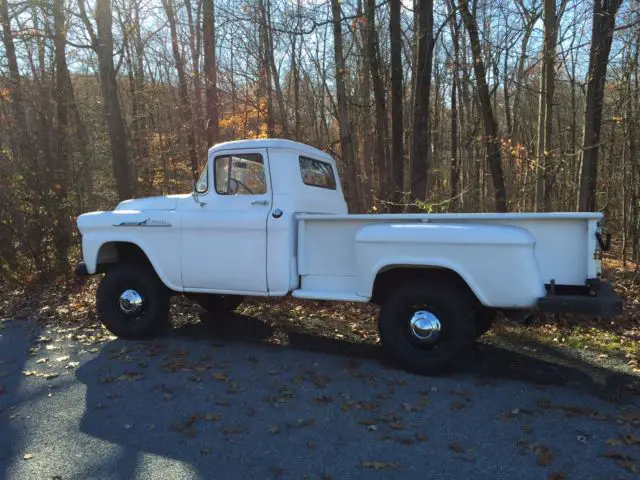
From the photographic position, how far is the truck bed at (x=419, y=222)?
13.5ft

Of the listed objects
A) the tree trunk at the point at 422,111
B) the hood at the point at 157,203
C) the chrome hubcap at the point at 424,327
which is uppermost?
the tree trunk at the point at 422,111

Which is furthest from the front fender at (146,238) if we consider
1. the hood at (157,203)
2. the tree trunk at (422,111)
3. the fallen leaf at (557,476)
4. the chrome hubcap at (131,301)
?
the tree trunk at (422,111)

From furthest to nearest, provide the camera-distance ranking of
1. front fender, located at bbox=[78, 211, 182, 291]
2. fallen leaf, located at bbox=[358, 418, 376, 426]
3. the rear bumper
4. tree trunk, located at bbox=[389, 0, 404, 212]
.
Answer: tree trunk, located at bbox=[389, 0, 404, 212], front fender, located at bbox=[78, 211, 182, 291], the rear bumper, fallen leaf, located at bbox=[358, 418, 376, 426]

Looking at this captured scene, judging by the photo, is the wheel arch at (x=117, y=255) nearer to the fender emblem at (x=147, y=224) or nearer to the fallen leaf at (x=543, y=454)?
the fender emblem at (x=147, y=224)

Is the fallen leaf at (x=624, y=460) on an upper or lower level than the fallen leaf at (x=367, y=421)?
upper

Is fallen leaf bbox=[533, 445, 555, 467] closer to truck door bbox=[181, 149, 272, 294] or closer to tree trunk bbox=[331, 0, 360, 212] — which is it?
truck door bbox=[181, 149, 272, 294]

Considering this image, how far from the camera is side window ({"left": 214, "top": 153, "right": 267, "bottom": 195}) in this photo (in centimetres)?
560

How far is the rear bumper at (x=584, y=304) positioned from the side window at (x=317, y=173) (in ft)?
9.51

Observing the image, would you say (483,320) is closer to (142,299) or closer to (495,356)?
(495,356)

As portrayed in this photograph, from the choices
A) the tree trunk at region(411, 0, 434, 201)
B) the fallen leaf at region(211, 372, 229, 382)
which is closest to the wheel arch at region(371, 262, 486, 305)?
the fallen leaf at region(211, 372, 229, 382)

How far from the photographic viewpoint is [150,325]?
604cm

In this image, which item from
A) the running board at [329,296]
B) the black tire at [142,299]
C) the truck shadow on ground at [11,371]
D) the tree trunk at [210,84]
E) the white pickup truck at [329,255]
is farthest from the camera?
the tree trunk at [210,84]

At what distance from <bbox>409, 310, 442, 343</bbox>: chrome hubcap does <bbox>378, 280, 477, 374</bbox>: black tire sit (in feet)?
0.08

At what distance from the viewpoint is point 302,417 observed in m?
3.91
